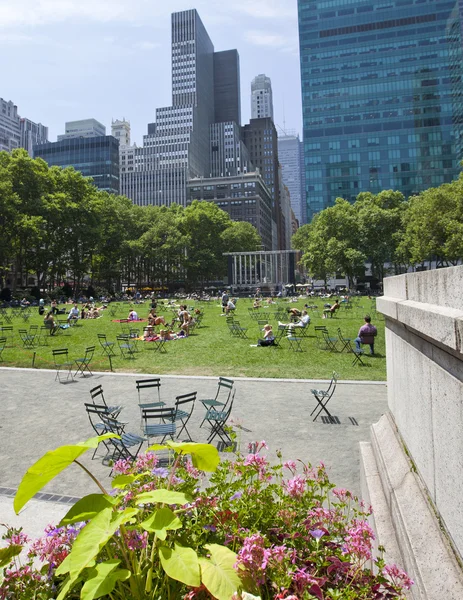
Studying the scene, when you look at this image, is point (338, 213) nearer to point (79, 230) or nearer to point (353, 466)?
point (79, 230)

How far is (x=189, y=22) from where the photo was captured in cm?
16725

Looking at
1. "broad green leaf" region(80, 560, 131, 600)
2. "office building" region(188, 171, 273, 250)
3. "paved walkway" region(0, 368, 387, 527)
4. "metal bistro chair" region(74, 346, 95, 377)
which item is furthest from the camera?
"office building" region(188, 171, 273, 250)

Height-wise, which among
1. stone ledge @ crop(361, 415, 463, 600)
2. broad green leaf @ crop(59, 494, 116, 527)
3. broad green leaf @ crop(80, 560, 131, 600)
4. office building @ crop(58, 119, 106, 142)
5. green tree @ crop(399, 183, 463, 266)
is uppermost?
office building @ crop(58, 119, 106, 142)

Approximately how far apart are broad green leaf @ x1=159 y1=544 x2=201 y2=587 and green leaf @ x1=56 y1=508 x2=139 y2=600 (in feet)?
0.80

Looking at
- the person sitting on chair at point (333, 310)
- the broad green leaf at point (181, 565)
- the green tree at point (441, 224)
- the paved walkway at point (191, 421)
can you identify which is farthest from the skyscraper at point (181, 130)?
the broad green leaf at point (181, 565)

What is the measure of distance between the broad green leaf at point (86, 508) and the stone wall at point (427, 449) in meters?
1.82

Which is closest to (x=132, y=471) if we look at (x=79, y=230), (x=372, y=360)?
(x=372, y=360)

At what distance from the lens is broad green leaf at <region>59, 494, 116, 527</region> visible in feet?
6.64

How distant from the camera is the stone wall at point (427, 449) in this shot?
2.40 m

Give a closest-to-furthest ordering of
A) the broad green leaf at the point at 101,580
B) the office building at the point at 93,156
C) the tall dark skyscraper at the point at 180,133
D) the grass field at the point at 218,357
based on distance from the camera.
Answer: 1. the broad green leaf at the point at 101,580
2. the grass field at the point at 218,357
3. the office building at the point at 93,156
4. the tall dark skyscraper at the point at 180,133

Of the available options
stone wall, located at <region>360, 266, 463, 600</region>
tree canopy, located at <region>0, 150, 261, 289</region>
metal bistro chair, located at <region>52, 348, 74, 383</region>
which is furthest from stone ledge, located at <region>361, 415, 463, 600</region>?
tree canopy, located at <region>0, 150, 261, 289</region>

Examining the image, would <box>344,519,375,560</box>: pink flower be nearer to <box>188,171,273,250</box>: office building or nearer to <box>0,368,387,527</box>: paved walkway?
<box>0,368,387,527</box>: paved walkway

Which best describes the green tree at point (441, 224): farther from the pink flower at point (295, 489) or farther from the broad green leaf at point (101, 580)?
the broad green leaf at point (101, 580)

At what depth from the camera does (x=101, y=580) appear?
5.79ft
